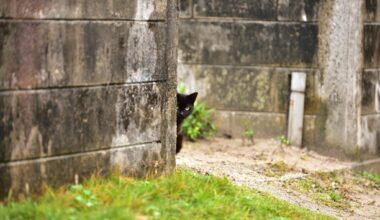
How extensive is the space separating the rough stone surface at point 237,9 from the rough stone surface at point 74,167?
4.31 metres

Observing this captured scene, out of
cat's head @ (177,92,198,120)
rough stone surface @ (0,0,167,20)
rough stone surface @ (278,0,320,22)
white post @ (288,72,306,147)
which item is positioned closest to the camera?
rough stone surface @ (0,0,167,20)

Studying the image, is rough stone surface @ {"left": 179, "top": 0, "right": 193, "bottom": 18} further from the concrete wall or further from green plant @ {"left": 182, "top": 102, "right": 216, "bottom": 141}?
green plant @ {"left": 182, "top": 102, "right": 216, "bottom": 141}

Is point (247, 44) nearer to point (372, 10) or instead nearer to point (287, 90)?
point (287, 90)

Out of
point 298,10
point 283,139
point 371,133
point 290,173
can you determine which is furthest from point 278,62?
point 290,173

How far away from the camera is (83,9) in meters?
6.54

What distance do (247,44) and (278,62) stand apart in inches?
20.9

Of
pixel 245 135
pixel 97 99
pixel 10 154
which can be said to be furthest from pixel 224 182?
pixel 245 135

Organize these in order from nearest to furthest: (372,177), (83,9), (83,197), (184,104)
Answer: (83,197)
(83,9)
(184,104)
(372,177)

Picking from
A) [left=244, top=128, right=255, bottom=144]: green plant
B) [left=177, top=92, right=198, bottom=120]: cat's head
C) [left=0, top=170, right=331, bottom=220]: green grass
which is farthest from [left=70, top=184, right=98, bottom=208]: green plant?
[left=244, top=128, right=255, bottom=144]: green plant

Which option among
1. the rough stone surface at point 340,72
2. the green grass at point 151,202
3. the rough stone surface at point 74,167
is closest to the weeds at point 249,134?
the rough stone surface at point 340,72

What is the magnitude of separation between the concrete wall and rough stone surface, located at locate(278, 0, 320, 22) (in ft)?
0.05

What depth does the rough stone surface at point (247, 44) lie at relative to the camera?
1106 cm

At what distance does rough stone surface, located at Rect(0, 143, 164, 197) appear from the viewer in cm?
614

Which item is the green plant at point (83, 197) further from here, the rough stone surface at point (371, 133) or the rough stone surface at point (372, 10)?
the rough stone surface at point (372, 10)
